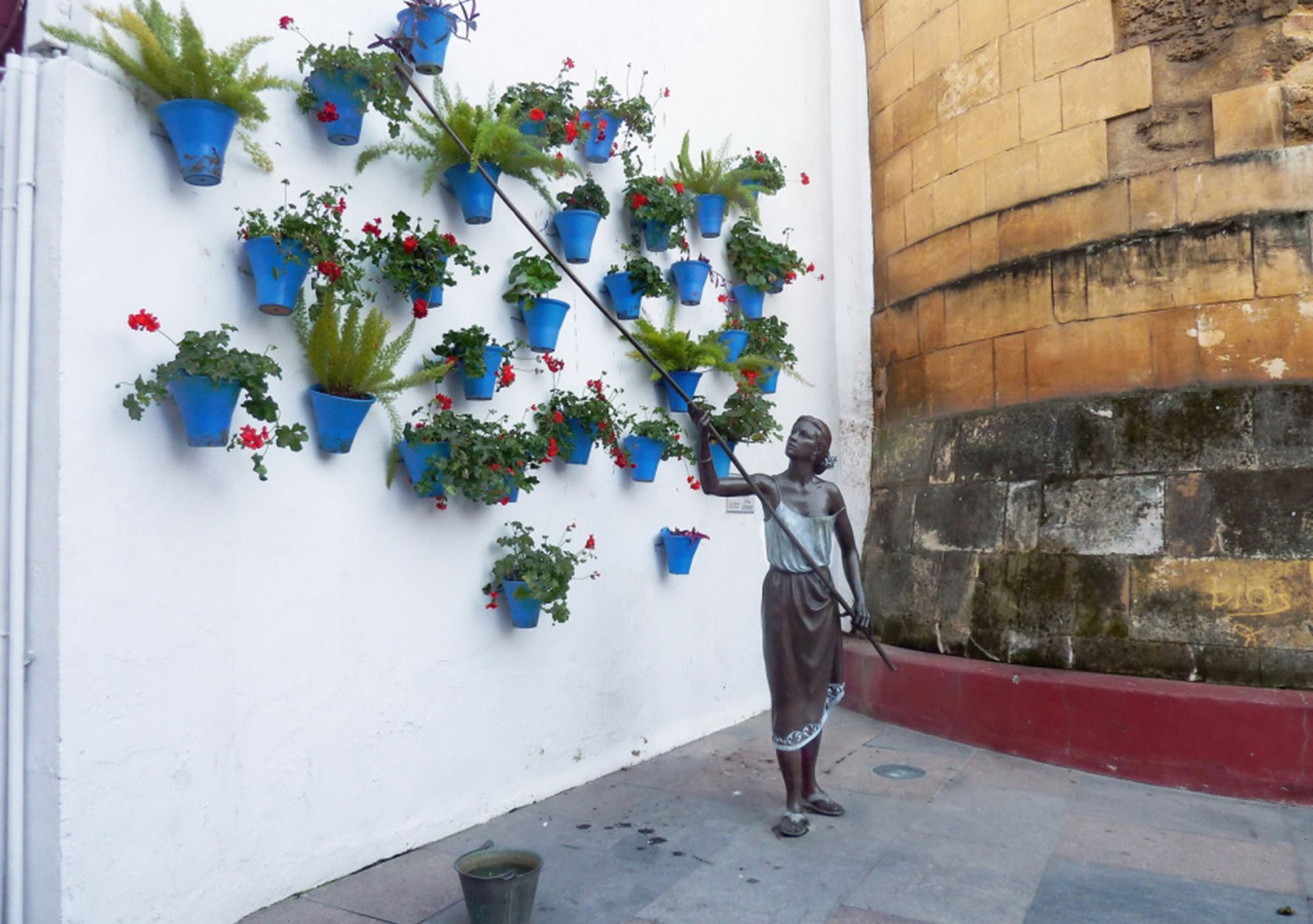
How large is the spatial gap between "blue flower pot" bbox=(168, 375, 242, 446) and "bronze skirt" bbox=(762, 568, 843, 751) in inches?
98.7

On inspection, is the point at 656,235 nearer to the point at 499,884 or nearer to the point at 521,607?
the point at 521,607

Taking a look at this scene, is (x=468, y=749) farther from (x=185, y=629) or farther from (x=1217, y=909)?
(x=1217, y=909)

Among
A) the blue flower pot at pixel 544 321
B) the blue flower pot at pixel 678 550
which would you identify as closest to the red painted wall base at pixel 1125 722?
the blue flower pot at pixel 678 550

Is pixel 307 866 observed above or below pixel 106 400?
below

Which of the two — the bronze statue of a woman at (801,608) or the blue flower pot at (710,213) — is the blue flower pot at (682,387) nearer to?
the blue flower pot at (710,213)

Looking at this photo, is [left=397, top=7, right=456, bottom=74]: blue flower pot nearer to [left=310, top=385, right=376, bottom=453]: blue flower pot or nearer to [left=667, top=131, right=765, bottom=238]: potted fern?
[left=310, top=385, right=376, bottom=453]: blue flower pot

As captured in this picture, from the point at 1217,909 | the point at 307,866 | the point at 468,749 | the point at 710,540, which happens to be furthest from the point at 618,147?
A: the point at 1217,909

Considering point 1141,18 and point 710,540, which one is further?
point 710,540

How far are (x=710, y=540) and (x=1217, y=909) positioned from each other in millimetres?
3542

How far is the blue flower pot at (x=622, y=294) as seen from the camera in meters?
5.59

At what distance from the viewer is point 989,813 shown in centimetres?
460

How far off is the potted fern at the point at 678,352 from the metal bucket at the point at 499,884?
2992mm

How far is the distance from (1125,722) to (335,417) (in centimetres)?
431

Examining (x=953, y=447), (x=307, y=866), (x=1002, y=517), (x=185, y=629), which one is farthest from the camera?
(x=953, y=447)
